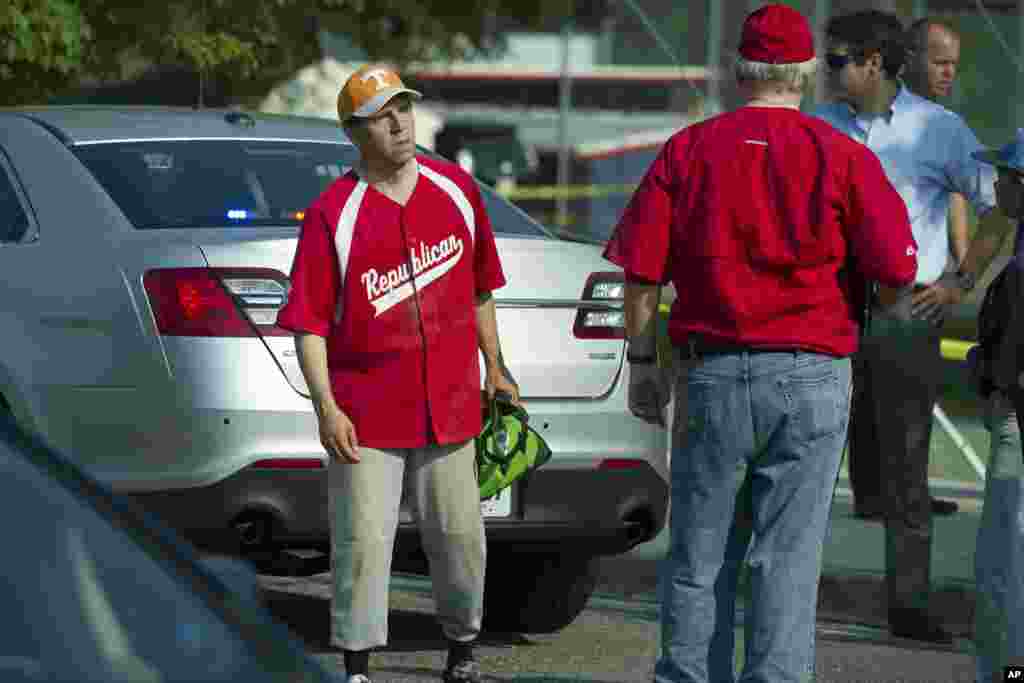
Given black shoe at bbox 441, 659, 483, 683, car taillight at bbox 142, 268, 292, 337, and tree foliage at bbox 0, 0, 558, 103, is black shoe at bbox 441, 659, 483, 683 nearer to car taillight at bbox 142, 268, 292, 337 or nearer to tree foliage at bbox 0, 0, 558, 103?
car taillight at bbox 142, 268, 292, 337

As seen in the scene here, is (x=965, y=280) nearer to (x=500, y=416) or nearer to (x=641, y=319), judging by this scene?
(x=500, y=416)

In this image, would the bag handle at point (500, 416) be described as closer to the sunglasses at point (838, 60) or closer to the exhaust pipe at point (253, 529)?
the exhaust pipe at point (253, 529)

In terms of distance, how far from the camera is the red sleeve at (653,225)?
218 inches

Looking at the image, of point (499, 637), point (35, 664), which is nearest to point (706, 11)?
point (499, 637)

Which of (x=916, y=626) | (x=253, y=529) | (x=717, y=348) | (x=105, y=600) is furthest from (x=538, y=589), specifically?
(x=105, y=600)

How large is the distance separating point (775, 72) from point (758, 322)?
59cm

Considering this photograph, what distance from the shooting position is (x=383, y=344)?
586 cm

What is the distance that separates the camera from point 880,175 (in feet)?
18.2

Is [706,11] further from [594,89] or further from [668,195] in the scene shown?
[594,89]

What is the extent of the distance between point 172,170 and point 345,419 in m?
1.54

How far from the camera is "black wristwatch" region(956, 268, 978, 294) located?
7.24 m

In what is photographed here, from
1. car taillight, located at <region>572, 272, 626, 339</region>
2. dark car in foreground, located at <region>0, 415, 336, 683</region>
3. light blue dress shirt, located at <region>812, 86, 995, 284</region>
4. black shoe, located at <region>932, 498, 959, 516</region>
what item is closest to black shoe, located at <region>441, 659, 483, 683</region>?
car taillight, located at <region>572, 272, 626, 339</region>

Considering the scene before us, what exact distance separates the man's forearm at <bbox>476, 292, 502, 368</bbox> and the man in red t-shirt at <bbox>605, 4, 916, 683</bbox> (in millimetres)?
591

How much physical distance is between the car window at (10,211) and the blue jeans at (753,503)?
2247 millimetres
